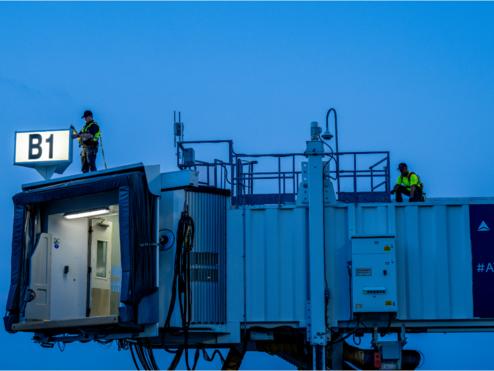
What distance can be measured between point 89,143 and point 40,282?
361 cm

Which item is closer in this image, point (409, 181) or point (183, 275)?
point (183, 275)

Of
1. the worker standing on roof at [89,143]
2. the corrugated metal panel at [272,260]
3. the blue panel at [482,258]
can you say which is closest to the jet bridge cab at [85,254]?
the worker standing on roof at [89,143]

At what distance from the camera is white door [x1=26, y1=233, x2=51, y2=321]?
22062mm

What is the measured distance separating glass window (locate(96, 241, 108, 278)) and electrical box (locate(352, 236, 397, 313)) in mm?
6542

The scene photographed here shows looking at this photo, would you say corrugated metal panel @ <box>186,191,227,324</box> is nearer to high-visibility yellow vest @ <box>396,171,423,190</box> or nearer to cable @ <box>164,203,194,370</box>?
cable @ <box>164,203,194,370</box>

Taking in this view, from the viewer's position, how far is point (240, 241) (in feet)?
71.4

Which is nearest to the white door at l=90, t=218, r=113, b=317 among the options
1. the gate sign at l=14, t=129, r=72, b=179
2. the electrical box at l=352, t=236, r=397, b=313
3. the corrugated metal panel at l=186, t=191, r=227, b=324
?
the gate sign at l=14, t=129, r=72, b=179

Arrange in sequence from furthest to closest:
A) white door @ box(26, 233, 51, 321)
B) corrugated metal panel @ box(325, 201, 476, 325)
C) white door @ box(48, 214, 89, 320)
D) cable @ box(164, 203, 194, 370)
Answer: white door @ box(48, 214, 89, 320)
white door @ box(26, 233, 51, 321)
corrugated metal panel @ box(325, 201, 476, 325)
cable @ box(164, 203, 194, 370)

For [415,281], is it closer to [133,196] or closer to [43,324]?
[133,196]

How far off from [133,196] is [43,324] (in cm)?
375

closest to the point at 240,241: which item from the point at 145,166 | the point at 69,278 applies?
the point at 145,166

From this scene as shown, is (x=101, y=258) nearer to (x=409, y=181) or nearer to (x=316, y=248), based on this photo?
(x=316, y=248)

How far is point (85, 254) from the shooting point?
76.9ft

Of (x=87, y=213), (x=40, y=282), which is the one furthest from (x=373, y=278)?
(x=40, y=282)
